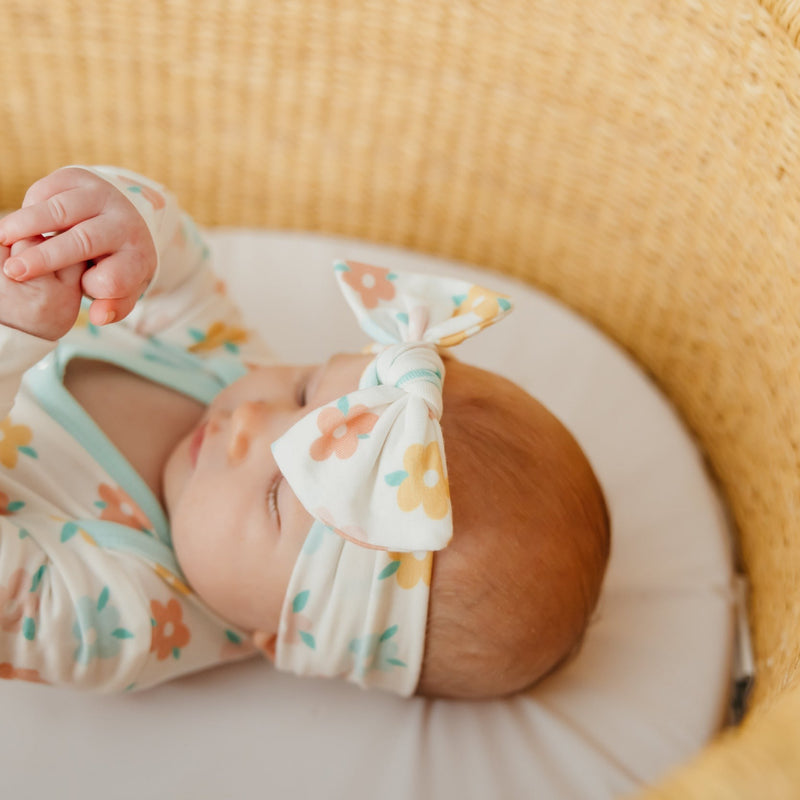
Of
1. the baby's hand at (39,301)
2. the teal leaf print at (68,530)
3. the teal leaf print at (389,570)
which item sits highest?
the baby's hand at (39,301)

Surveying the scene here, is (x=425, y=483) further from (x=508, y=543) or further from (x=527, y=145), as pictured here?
(x=527, y=145)

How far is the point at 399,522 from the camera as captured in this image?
0.68 m

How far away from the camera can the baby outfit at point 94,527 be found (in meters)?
0.79

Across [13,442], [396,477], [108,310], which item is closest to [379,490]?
[396,477]

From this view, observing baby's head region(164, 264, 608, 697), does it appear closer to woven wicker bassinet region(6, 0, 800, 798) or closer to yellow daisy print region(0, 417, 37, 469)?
yellow daisy print region(0, 417, 37, 469)

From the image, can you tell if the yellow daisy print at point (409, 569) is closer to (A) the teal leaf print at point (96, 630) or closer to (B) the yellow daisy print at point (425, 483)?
(B) the yellow daisy print at point (425, 483)

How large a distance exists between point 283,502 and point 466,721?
308 millimetres

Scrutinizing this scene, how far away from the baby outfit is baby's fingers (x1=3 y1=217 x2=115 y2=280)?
0.17ft

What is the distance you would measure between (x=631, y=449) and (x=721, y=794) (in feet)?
2.54

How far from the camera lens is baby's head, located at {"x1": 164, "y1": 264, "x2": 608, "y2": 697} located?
0.70 metres

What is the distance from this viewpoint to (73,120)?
1.29m

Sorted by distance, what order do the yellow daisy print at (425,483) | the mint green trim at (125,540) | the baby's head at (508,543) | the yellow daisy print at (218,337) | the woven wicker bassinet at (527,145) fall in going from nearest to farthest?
the yellow daisy print at (425,483)
the baby's head at (508,543)
the mint green trim at (125,540)
the woven wicker bassinet at (527,145)
the yellow daisy print at (218,337)

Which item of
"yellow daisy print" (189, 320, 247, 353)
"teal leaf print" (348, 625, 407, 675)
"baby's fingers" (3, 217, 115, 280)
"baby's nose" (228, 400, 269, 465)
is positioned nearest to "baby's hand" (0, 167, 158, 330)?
"baby's fingers" (3, 217, 115, 280)

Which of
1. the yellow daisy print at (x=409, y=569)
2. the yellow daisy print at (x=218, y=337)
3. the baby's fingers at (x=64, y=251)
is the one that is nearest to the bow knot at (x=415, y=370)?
the yellow daisy print at (x=409, y=569)
